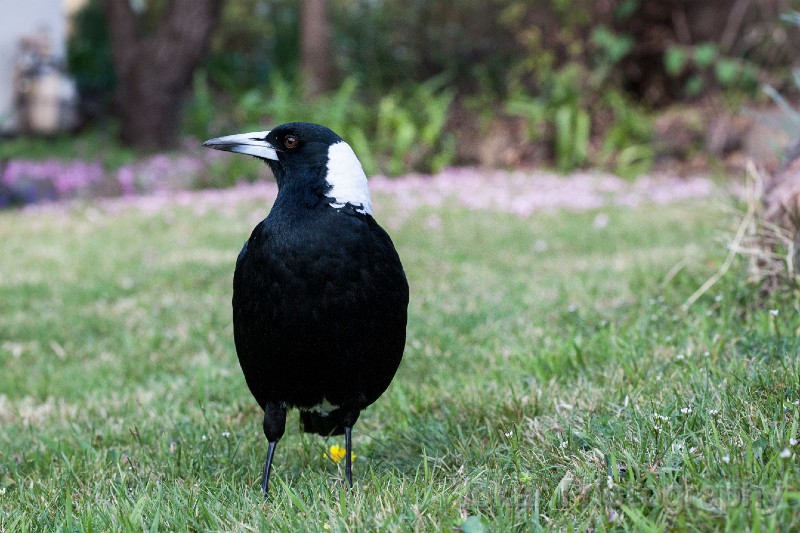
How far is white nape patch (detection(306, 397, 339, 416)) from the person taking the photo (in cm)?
239

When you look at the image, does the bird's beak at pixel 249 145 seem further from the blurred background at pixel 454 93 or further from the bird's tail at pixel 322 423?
the blurred background at pixel 454 93

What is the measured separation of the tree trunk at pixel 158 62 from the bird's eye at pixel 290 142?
9827 millimetres

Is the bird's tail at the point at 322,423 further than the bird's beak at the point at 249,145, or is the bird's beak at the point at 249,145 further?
the bird's tail at the point at 322,423

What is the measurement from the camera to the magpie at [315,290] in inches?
85.4

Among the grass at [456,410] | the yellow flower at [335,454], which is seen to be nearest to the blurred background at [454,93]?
the grass at [456,410]

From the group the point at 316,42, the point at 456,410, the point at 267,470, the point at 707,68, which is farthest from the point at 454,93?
the point at 267,470

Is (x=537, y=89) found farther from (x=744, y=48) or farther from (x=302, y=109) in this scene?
(x=302, y=109)

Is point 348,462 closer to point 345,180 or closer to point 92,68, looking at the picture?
point 345,180

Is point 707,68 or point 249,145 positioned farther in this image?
point 707,68

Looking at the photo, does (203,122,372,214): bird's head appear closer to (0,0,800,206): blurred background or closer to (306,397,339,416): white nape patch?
(306,397,339,416): white nape patch

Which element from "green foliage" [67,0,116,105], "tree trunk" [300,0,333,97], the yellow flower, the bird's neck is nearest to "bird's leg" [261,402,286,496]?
the yellow flower

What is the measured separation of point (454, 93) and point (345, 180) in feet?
37.0

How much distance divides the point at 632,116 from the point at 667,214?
10.4 feet

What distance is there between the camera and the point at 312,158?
2348 millimetres
